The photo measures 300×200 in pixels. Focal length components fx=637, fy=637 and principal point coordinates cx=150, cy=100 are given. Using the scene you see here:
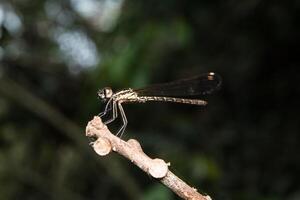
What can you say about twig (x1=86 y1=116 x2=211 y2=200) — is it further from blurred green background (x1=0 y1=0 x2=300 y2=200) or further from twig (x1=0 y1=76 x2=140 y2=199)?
twig (x1=0 y1=76 x2=140 y2=199)

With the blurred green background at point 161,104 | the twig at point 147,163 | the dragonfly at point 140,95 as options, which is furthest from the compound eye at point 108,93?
the twig at point 147,163

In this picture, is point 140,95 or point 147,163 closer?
point 147,163

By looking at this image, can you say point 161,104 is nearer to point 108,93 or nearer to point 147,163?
point 108,93

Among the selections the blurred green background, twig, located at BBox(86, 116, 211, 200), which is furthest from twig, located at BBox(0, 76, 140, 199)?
twig, located at BBox(86, 116, 211, 200)

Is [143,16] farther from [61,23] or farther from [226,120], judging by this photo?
[61,23]

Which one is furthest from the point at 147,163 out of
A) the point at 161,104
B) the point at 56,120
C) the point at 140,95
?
the point at 161,104

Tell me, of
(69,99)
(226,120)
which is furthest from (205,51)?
(69,99)
